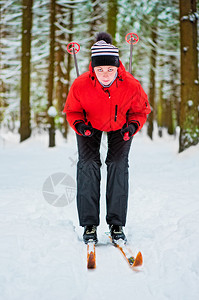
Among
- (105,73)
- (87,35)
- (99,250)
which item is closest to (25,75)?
(87,35)

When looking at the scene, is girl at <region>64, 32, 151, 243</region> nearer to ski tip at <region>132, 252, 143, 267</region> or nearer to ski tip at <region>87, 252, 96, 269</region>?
ski tip at <region>87, 252, 96, 269</region>

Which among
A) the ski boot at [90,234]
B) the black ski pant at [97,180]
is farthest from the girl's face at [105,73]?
the ski boot at [90,234]

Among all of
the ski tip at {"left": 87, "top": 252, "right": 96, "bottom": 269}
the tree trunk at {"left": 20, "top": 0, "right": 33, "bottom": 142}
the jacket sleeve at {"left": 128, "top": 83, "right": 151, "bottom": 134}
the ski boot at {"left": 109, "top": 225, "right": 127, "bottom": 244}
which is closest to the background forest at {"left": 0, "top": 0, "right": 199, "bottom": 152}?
the tree trunk at {"left": 20, "top": 0, "right": 33, "bottom": 142}

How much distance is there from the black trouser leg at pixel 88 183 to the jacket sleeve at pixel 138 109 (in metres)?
0.45

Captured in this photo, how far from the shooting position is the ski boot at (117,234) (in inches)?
100.0

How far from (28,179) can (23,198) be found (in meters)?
1.39

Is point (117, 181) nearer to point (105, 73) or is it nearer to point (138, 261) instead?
point (138, 261)

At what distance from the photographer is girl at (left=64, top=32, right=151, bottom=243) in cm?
242

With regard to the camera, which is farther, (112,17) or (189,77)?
(112,17)

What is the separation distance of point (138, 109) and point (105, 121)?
0.34m

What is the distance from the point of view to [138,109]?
2.55 metres

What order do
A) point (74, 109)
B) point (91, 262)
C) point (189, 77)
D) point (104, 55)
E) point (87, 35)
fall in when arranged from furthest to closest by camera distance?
point (87, 35)
point (189, 77)
point (74, 109)
point (104, 55)
point (91, 262)

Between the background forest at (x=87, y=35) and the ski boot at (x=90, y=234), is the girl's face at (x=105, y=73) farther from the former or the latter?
the background forest at (x=87, y=35)

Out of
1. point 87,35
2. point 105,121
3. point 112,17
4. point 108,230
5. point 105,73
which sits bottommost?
point 108,230
